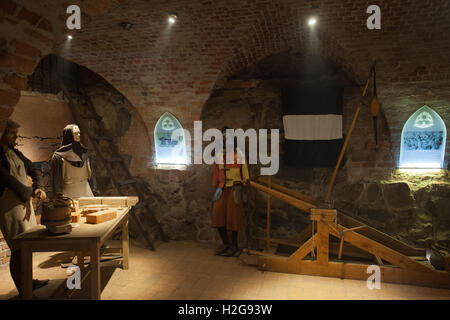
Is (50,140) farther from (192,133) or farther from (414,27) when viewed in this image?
(414,27)

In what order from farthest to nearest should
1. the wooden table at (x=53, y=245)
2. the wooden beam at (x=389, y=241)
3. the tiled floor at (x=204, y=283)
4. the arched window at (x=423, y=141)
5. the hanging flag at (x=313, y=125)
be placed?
the hanging flag at (x=313, y=125) → the arched window at (x=423, y=141) → the wooden beam at (x=389, y=241) → the tiled floor at (x=204, y=283) → the wooden table at (x=53, y=245)

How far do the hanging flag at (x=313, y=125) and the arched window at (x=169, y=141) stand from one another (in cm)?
196

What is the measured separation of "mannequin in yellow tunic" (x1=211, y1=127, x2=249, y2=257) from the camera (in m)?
4.74

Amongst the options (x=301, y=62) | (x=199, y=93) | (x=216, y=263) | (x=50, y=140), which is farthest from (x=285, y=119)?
(x=50, y=140)

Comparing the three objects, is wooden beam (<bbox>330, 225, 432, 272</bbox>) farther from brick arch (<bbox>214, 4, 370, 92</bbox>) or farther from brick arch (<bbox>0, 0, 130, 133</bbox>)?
brick arch (<bbox>0, 0, 130, 133</bbox>)

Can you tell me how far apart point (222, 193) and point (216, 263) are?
1.08 metres

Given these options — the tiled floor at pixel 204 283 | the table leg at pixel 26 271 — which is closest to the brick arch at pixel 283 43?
the tiled floor at pixel 204 283

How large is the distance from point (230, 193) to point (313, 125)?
1859 mm

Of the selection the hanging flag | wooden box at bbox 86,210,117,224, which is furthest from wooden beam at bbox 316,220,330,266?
wooden box at bbox 86,210,117,224

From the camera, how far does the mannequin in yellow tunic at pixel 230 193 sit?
4.74m

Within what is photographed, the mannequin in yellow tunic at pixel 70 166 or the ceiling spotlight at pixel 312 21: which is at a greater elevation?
the ceiling spotlight at pixel 312 21

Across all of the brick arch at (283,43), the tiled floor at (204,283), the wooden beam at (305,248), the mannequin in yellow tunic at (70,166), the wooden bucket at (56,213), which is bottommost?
the tiled floor at (204,283)

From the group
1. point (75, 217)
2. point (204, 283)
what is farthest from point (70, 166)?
point (204, 283)

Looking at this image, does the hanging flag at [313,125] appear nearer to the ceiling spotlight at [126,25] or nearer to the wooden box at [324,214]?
the wooden box at [324,214]
